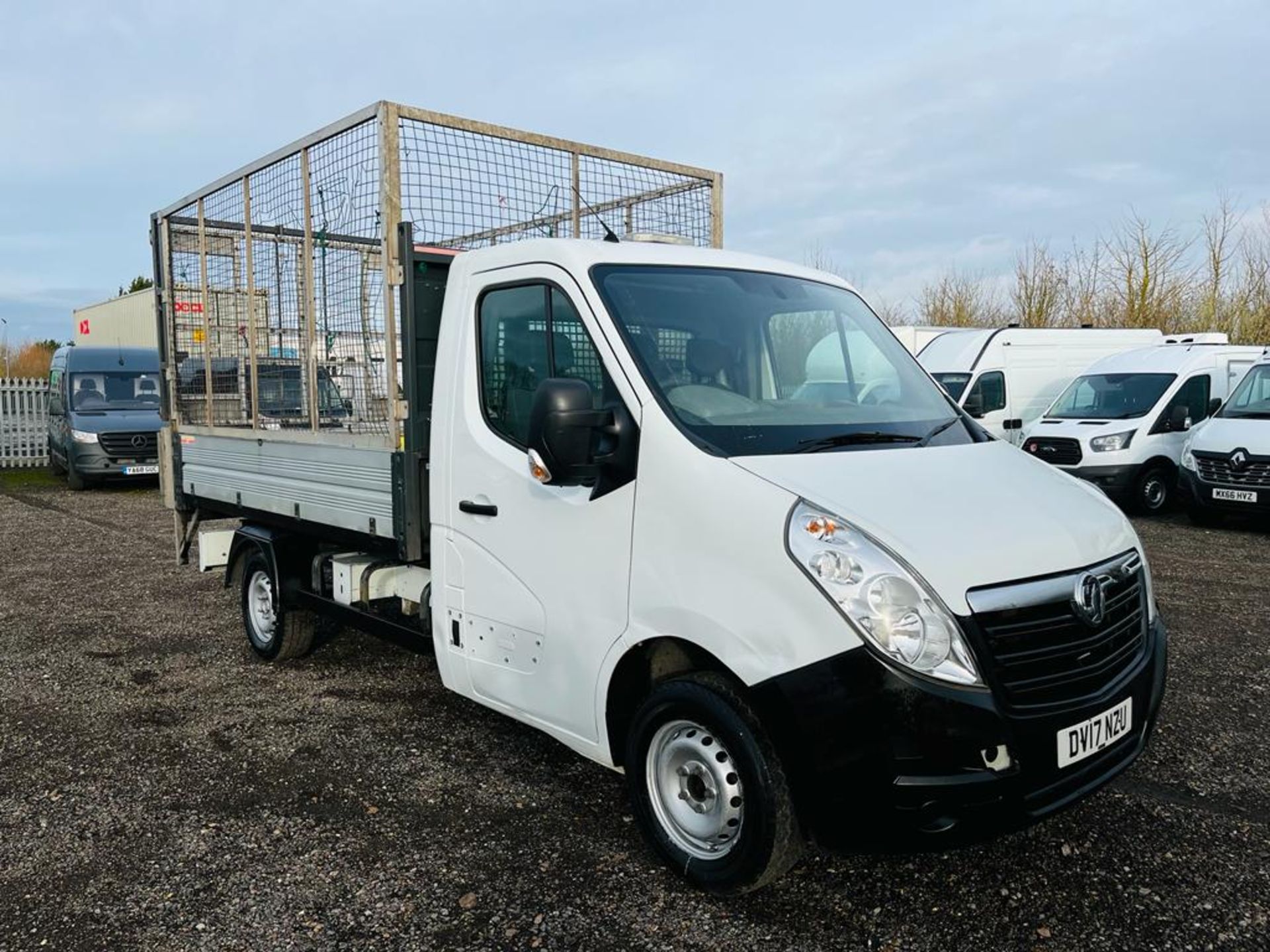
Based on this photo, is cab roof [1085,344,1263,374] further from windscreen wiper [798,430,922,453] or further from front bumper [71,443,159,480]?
front bumper [71,443,159,480]

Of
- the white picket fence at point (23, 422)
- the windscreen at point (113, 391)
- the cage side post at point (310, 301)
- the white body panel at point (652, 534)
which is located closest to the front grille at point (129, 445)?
the windscreen at point (113, 391)

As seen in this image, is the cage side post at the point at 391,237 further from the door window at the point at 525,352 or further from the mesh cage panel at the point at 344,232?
the door window at the point at 525,352

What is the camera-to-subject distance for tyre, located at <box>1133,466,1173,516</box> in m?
12.8

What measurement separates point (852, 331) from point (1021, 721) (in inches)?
77.0

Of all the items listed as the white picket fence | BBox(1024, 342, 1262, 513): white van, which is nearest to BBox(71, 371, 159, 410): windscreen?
the white picket fence

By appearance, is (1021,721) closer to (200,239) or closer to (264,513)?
(264,513)

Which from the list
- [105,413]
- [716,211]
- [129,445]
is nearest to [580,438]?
[716,211]

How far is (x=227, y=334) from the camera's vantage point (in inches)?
247

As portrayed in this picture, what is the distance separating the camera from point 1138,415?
13.0 m

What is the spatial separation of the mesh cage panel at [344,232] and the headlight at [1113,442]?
8504mm

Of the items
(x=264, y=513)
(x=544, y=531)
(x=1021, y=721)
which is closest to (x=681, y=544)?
(x=544, y=531)

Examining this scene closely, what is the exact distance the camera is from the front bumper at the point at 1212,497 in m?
10.9

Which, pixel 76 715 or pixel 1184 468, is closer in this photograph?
pixel 76 715

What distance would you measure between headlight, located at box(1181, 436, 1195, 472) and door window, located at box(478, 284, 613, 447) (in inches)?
405
